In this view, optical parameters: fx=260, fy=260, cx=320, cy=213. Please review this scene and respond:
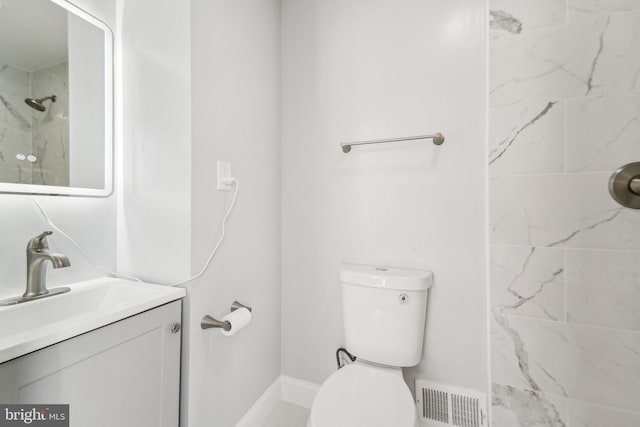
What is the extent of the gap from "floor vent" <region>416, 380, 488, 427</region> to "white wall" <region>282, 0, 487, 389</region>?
5cm

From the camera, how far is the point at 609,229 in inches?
29.2

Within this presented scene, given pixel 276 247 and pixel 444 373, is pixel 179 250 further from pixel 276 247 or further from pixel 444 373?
pixel 444 373

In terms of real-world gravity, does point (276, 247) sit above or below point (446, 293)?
above

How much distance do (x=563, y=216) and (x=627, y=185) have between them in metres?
0.16

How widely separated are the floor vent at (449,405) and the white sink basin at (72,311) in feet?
3.94

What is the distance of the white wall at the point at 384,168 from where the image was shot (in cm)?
119

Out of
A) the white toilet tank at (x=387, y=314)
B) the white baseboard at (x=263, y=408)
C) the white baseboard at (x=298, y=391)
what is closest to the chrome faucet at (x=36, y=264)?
the white baseboard at (x=263, y=408)

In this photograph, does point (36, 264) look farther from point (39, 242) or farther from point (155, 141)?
point (155, 141)

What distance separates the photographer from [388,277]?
3.85ft

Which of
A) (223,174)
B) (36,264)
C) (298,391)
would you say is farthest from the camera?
(298,391)

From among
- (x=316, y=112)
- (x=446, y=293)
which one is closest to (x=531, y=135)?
(x=446, y=293)

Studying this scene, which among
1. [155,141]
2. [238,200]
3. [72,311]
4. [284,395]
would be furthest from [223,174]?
[284,395]

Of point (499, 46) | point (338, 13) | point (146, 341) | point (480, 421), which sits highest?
point (338, 13)

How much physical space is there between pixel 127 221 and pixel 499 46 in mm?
1534
